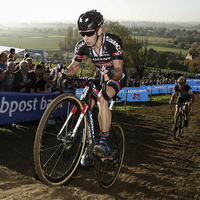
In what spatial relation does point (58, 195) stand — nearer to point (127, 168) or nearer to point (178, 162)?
point (127, 168)

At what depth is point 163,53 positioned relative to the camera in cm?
14512

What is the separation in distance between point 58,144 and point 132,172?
3.18 metres

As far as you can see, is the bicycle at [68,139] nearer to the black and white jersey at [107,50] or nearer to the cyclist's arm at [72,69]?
the cyclist's arm at [72,69]

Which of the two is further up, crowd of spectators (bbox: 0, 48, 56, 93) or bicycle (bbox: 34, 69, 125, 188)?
crowd of spectators (bbox: 0, 48, 56, 93)

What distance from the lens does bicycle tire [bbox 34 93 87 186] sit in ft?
11.8

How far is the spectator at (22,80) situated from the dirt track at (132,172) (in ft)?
5.36

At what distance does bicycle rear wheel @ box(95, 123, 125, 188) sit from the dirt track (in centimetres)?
24

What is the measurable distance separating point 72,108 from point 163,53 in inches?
5874

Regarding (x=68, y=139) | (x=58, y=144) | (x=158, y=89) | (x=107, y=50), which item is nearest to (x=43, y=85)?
→ (x=107, y=50)

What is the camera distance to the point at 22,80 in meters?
9.50

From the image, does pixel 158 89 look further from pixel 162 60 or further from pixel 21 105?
pixel 162 60

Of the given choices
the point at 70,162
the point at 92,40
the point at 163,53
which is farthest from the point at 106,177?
the point at 163,53

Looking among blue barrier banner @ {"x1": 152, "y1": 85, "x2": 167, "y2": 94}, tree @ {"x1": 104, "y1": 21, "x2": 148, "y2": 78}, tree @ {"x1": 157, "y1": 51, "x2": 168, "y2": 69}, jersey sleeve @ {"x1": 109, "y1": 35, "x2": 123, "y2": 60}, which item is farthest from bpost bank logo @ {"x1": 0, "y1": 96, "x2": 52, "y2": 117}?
tree @ {"x1": 157, "y1": 51, "x2": 168, "y2": 69}

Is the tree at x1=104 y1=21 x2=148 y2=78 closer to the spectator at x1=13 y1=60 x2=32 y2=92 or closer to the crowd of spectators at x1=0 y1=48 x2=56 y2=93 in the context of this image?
the crowd of spectators at x1=0 y1=48 x2=56 y2=93
